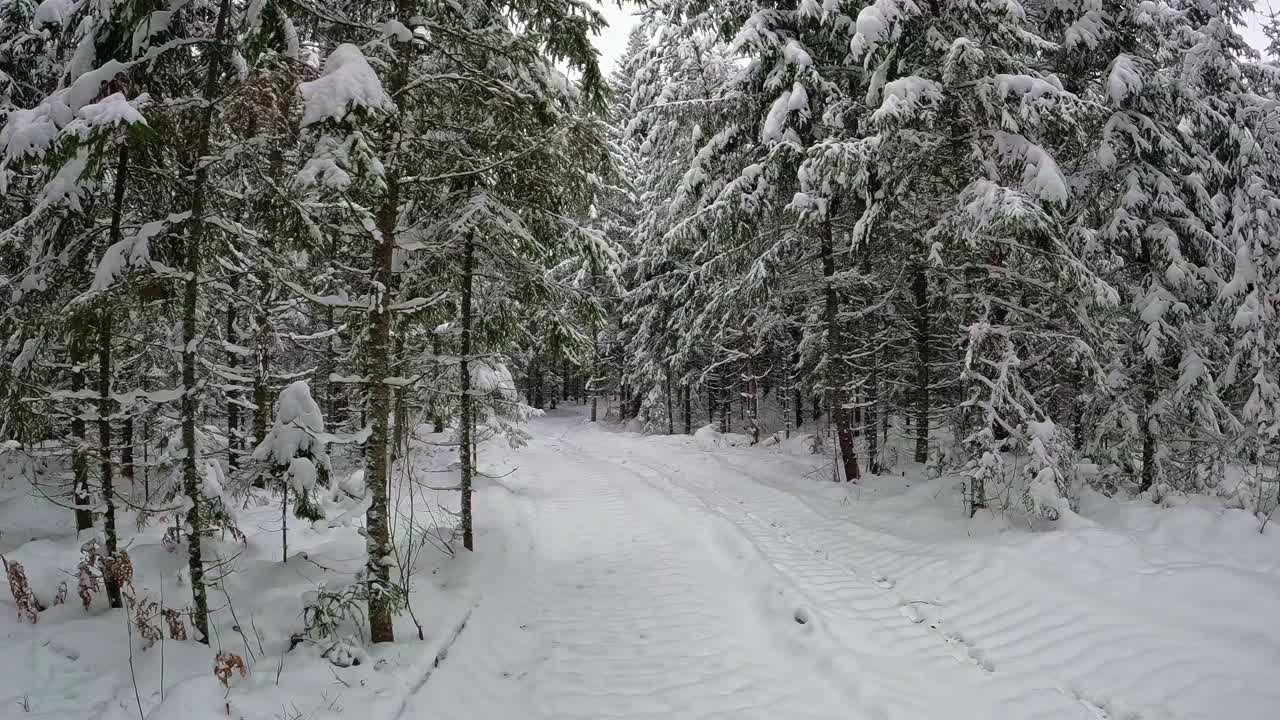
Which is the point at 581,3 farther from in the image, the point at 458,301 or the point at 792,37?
the point at 792,37

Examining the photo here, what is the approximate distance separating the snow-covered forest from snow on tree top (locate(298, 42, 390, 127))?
3 centimetres

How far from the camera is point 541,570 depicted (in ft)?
28.5

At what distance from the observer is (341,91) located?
4508 mm

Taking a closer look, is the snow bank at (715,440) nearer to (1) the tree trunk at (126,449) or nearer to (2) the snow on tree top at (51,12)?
(1) the tree trunk at (126,449)

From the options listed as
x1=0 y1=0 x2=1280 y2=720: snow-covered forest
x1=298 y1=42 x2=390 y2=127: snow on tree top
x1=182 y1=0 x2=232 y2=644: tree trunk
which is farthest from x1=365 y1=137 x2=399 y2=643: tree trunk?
x1=182 y1=0 x2=232 y2=644: tree trunk

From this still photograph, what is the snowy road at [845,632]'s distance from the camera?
193 inches

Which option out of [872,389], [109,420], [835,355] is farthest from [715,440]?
[109,420]

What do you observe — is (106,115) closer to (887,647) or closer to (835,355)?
(887,647)

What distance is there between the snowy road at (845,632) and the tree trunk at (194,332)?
2631 millimetres

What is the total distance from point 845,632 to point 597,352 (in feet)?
18.4

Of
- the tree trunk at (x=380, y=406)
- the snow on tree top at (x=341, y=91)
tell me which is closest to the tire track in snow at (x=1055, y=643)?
the tree trunk at (x=380, y=406)

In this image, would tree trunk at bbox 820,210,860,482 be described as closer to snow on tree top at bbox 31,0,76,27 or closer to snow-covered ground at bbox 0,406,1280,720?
snow-covered ground at bbox 0,406,1280,720

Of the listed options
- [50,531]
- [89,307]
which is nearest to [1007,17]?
[89,307]

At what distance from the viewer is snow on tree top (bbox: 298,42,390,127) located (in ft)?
14.6
